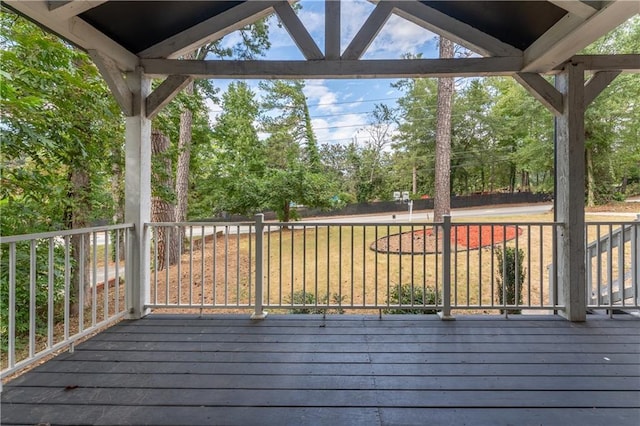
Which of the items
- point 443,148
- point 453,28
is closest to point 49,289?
point 453,28

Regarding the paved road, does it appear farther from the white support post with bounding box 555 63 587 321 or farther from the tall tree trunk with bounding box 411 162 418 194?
the white support post with bounding box 555 63 587 321

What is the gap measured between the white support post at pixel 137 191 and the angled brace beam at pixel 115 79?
6 centimetres

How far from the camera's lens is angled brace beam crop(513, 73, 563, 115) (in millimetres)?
3021

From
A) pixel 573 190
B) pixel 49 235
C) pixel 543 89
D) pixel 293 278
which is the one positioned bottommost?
pixel 293 278

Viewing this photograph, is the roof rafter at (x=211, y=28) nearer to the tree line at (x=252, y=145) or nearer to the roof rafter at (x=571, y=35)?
the tree line at (x=252, y=145)

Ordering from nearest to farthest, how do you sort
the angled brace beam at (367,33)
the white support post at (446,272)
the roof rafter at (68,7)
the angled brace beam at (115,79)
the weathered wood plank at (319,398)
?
the weathered wood plank at (319,398), the roof rafter at (68,7), the angled brace beam at (115,79), the angled brace beam at (367,33), the white support post at (446,272)

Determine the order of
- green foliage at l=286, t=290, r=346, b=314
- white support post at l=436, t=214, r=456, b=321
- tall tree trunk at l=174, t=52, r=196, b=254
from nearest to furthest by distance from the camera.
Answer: white support post at l=436, t=214, r=456, b=321 < green foliage at l=286, t=290, r=346, b=314 < tall tree trunk at l=174, t=52, r=196, b=254

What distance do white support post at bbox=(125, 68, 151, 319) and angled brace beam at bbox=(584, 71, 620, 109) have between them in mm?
4152

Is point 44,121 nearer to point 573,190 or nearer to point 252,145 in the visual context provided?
point 573,190

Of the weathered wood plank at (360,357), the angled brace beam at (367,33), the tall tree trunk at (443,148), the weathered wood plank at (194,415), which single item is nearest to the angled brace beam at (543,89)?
the angled brace beam at (367,33)

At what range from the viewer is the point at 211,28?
3.00 metres

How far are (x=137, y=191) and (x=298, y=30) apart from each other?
7.05 feet

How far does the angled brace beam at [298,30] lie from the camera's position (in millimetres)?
2975

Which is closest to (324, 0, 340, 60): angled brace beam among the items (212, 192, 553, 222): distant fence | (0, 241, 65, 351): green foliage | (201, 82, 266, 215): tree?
(0, 241, 65, 351): green foliage
